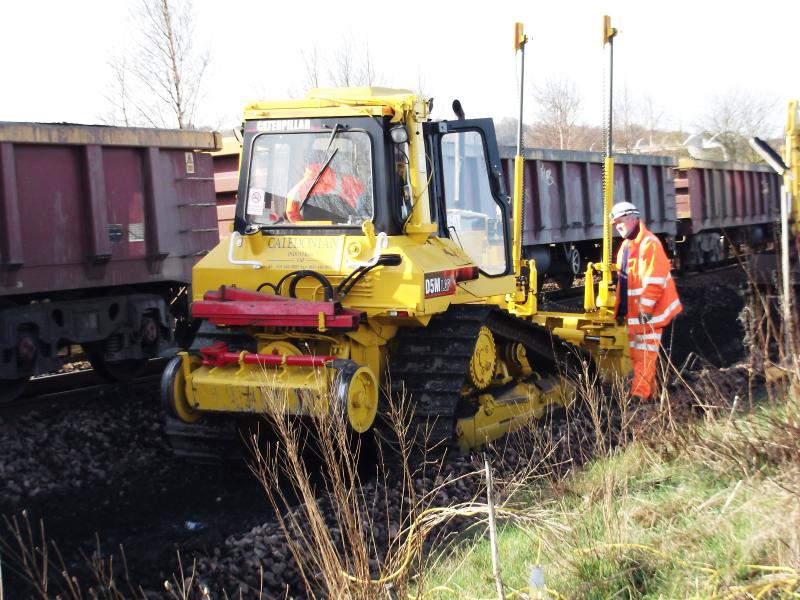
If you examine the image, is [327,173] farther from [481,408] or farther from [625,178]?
[625,178]

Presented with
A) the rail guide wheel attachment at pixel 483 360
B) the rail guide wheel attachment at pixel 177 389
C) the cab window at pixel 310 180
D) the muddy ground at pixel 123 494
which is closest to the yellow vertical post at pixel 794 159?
the rail guide wheel attachment at pixel 483 360

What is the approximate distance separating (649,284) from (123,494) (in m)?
4.22

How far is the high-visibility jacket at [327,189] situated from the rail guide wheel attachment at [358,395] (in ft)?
3.93

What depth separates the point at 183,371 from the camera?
656 centimetres

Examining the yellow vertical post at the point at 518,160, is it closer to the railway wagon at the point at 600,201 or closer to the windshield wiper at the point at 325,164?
the railway wagon at the point at 600,201

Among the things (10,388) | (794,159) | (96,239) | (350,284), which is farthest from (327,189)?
(794,159)

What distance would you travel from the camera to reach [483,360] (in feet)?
23.6

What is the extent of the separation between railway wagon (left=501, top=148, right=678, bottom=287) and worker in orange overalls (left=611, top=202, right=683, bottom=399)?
563 centimetres

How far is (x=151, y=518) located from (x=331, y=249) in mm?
2082

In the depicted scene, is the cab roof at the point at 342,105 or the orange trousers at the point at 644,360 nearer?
the cab roof at the point at 342,105

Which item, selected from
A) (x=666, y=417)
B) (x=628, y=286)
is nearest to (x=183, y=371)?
(x=666, y=417)

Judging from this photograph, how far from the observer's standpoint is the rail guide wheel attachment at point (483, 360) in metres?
7.08

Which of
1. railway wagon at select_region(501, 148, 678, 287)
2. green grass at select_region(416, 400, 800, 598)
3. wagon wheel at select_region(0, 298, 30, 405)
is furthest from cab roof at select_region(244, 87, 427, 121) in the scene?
railway wagon at select_region(501, 148, 678, 287)

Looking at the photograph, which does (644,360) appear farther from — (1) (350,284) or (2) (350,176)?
(2) (350,176)
